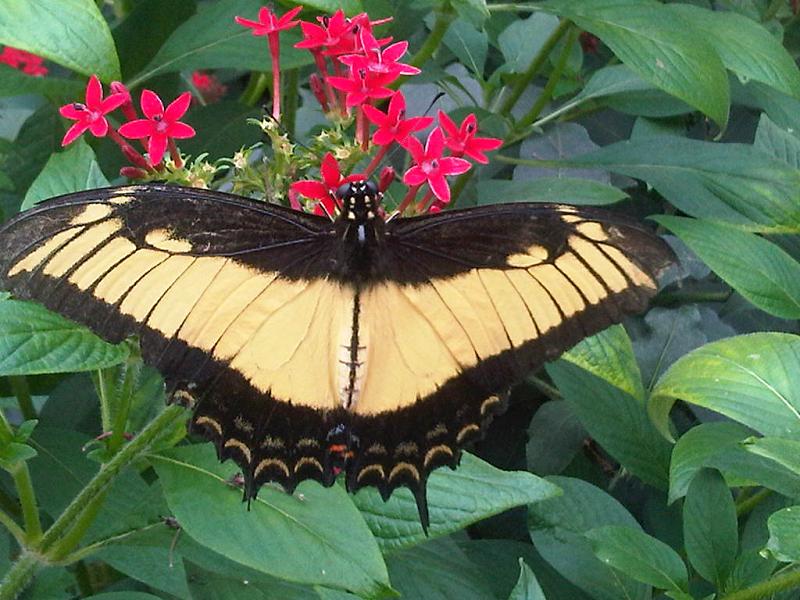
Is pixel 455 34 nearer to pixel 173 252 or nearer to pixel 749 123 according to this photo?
pixel 749 123

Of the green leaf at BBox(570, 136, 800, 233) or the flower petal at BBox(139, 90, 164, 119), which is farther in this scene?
the green leaf at BBox(570, 136, 800, 233)

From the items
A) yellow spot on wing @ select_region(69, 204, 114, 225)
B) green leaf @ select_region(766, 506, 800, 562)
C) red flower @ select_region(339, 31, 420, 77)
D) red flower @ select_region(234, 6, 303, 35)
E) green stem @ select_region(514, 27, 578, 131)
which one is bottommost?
green leaf @ select_region(766, 506, 800, 562)

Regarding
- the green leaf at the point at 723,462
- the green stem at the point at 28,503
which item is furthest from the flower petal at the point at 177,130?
the green leaf at the point at 723,462

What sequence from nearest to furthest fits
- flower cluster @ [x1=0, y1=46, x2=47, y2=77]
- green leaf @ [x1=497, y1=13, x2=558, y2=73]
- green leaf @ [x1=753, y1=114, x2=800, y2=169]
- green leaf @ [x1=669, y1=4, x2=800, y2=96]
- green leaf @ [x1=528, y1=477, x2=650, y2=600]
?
green leaf @ [x1=528, y1=477, x2=650, y2=600] → green leaf @ [x1=669, y1=4, x2=800, y2=96] → green leaf @ [x1=753, y1=114, x2=800, y2=169] → green leaf @ [x1=497, y1=13, x2=558, y2=73] → flower cluster @ [x1=0, y1=46, x2=47, y2=77]

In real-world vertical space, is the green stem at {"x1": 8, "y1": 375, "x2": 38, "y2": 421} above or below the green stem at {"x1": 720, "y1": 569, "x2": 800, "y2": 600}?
above

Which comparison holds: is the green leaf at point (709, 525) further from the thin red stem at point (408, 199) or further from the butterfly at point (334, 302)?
the thin red stem at point (408, 199)

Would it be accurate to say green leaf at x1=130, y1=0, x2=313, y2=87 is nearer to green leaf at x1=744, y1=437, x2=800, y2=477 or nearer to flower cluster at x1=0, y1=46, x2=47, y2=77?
green leaf at x1=744, y1=437, x2=800, y2=477

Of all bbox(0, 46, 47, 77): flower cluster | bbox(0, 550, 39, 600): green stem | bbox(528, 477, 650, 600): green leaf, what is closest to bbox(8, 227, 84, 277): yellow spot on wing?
bbox(0, 550, 39, 600): green stem
